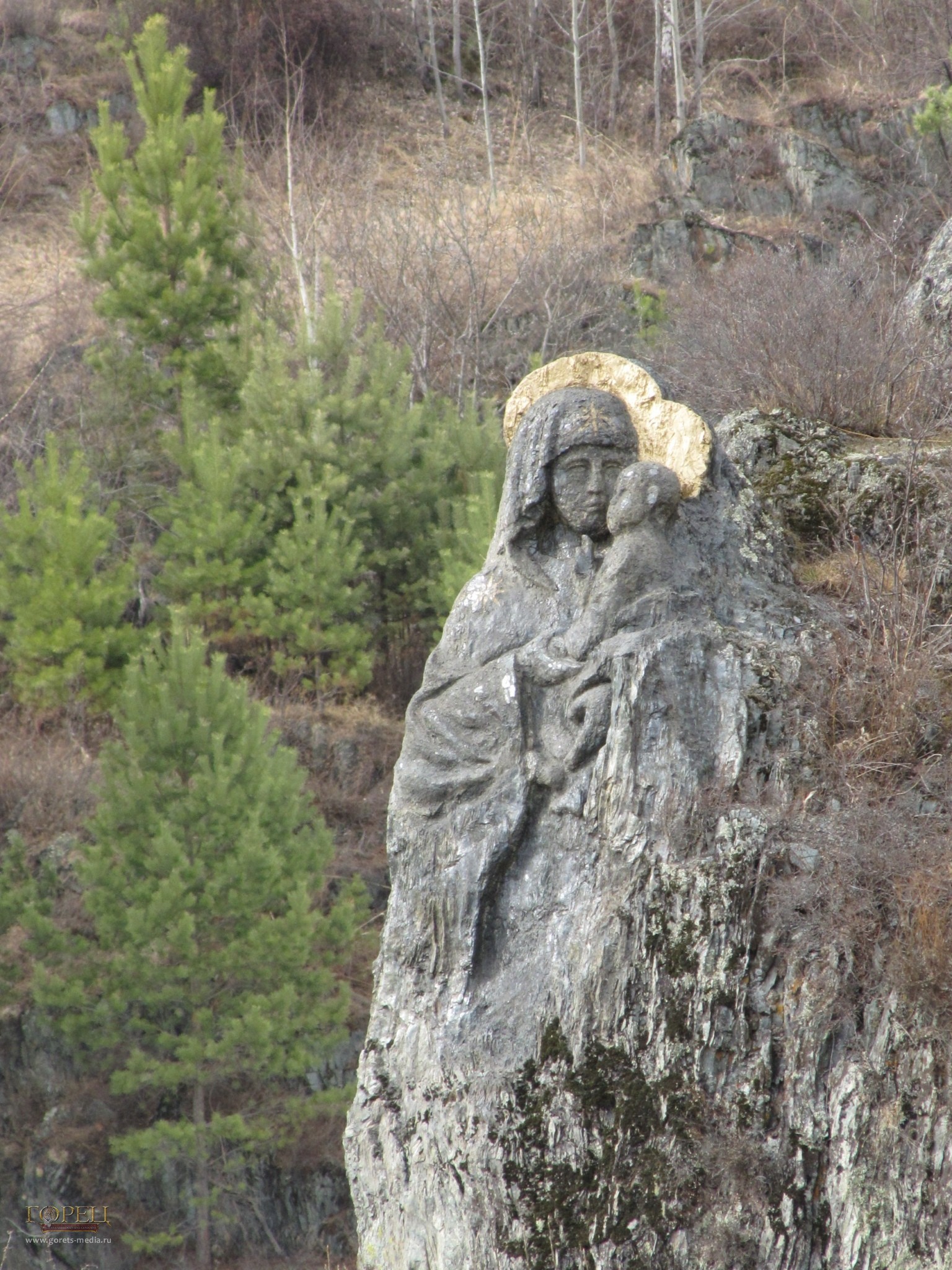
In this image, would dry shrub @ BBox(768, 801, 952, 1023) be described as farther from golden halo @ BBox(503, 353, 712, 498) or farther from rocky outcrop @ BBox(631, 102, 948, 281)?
rocky outcrop @ BBox(631, 102, 948, 281)

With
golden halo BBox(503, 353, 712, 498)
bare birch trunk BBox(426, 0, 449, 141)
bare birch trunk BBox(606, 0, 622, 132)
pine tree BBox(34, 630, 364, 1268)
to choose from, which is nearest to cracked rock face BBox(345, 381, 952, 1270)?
golden halo BBox(503, 353, 712, 498)

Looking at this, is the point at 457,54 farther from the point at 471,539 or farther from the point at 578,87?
the point at 471,539

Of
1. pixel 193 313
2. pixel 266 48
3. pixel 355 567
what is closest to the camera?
pixel 355 567

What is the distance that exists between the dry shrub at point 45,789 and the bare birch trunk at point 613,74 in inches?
725

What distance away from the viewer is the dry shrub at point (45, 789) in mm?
14117

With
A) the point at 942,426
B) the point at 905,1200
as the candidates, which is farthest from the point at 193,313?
the point at 905,1200

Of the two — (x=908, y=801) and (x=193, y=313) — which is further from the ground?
(x=193, y=313)

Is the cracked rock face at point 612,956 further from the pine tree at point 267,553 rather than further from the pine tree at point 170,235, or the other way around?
the pine tree at point 170,235

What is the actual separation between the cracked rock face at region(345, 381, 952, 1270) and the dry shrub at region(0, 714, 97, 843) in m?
9.65

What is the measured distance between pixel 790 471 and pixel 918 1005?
126 inches

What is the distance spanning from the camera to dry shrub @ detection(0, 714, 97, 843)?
14117 millimetres

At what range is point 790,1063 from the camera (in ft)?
14.6

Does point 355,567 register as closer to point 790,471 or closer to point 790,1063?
point 790,471

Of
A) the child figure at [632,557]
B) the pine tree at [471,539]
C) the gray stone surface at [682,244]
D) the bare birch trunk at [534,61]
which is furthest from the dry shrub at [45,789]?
the bare birch trunk at [534,61]
